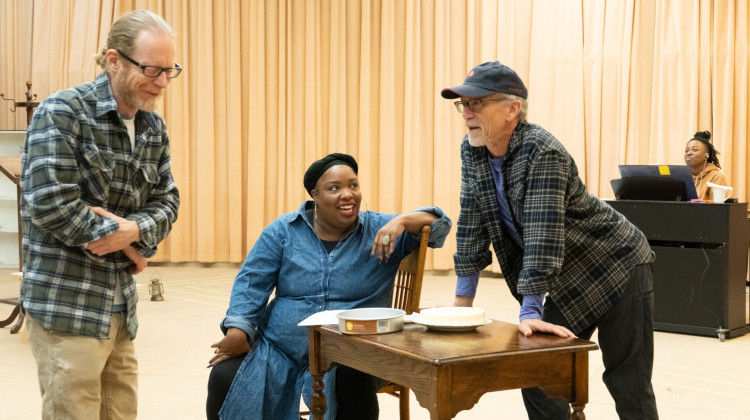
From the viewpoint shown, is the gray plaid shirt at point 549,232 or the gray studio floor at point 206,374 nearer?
the gray plaid shirt at point 549,232

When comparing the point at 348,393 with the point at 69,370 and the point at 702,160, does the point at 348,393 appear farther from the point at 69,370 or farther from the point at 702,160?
the point at 702,160

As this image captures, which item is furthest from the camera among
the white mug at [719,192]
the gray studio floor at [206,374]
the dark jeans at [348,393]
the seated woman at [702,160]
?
the seated woman at [702,160]

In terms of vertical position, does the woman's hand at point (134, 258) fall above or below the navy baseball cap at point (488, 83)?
below

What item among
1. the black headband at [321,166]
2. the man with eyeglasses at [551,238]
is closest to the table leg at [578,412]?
the man with eyeglasses at [551,238]

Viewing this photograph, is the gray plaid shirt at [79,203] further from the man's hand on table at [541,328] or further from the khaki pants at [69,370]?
the man's hand on table at [541,328]

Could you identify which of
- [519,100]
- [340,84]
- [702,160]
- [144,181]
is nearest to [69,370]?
[144,181]

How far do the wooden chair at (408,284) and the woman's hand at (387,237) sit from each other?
10 centimetres

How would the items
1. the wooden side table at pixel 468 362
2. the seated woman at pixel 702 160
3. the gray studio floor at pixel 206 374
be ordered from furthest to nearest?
1. the seated woman at pixel 702 160
2. the gray studio floor at pixel 206 374
3. the wooden side table at pixel 468 362

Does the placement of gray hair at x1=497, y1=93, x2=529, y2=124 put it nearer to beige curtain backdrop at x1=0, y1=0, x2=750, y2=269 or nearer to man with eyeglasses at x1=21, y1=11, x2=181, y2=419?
man with eyeglasses at x1=21, y1=11, x2=181, y2=419

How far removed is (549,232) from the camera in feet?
7.64

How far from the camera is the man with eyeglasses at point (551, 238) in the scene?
7.71 feet

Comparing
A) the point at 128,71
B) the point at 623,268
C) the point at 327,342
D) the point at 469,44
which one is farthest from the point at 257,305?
the point at 469,44

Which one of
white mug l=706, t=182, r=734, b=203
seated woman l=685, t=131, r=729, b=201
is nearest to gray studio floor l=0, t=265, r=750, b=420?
white mug l=706, t=182, r=734, b=203

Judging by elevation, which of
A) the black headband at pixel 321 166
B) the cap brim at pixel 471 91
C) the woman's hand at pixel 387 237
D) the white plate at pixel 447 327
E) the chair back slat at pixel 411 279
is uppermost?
the cap brim at pixel 471 91
